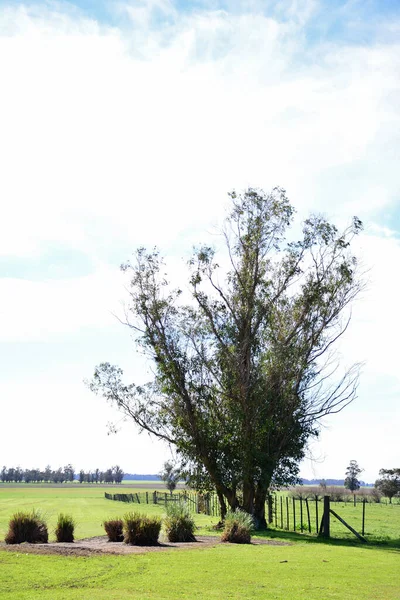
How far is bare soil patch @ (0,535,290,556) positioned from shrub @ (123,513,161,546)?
32 centimetres

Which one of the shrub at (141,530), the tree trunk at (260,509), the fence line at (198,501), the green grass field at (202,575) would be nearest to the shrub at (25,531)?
the shrub at (141,530)

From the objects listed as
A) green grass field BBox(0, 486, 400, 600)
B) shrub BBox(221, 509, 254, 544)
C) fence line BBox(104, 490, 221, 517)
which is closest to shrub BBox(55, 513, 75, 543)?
fence line BBox(104, 490, 221, 517)

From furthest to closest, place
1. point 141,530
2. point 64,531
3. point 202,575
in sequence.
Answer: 1. point 64,531
2. point 141,530
3. point 202,575

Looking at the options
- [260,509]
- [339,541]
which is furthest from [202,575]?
[260,509]

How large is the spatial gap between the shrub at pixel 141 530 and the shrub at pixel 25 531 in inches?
112

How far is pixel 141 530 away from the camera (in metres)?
22.3

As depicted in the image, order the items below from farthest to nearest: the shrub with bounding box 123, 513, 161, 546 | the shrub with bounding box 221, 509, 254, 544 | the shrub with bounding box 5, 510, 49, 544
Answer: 1. the shrub with bounding box 221, 509, 254, 544
2. the shrub with bounding box 123, 513, 161, 546
3. the shrub with bounding box 5, 510, 49, 544

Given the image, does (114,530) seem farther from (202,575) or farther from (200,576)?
(200,576)

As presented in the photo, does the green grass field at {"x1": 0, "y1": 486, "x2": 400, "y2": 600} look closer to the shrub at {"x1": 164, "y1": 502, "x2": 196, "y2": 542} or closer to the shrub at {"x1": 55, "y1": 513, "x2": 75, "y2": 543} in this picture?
the shrub at {"x1": 164, "y1": 502, "x2": 196, "y2": 542}

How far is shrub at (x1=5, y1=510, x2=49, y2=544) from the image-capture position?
72.1 ft

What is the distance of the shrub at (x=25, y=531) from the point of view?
21969 mm

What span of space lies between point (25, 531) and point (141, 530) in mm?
3865

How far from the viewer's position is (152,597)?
1191 cm

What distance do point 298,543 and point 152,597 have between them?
1477cm
